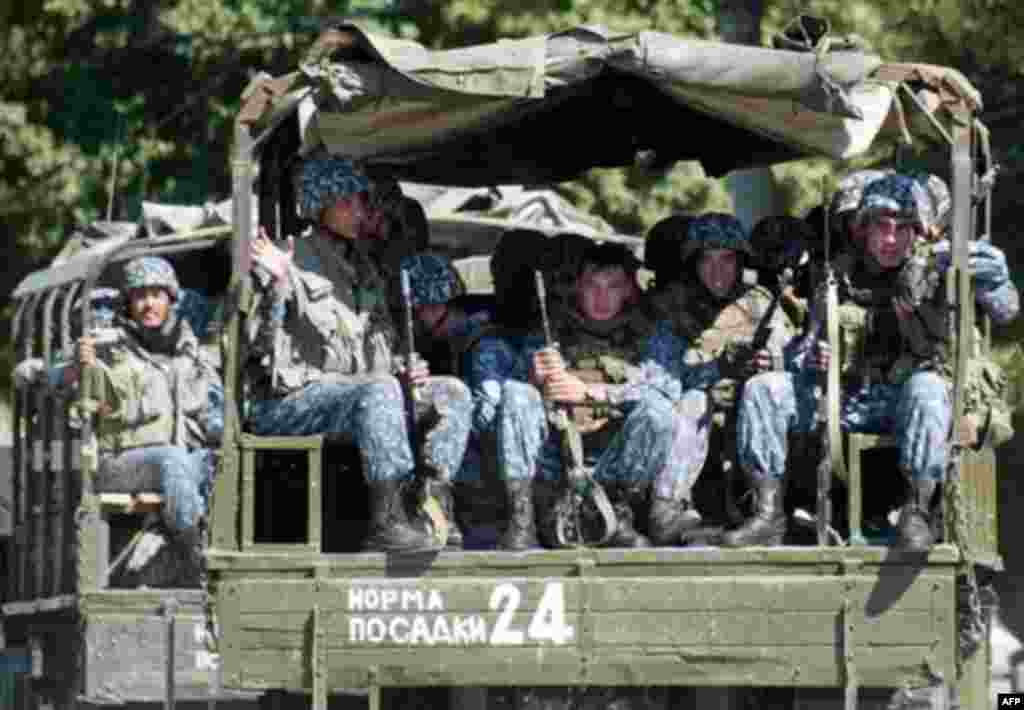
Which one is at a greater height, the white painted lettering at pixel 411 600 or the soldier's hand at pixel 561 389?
the soldier's hand at pixel 561 389

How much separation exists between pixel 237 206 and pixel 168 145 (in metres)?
12.4

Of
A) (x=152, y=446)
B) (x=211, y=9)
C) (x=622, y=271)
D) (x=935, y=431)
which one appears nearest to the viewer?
(x=935, y=431)

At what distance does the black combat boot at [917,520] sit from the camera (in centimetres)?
1537

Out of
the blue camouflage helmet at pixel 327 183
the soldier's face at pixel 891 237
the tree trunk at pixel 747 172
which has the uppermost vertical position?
the tree trunk at pixel 747 172

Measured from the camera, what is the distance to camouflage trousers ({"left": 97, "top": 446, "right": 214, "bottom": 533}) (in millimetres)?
19641

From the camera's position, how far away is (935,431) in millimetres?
15328

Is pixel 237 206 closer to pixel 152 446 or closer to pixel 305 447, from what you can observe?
pixel 305 447

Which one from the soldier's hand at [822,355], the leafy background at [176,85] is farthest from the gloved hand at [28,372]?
the soldier's hand at [822,355]

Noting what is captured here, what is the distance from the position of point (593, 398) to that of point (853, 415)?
982 millimetres

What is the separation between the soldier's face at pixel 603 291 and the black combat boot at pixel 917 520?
162cm

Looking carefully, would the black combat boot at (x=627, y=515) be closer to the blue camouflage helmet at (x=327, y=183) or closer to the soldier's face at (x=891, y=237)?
the soldier's face at (x=891, y=237)

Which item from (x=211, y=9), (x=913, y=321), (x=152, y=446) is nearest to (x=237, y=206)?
(x=913, y=321)

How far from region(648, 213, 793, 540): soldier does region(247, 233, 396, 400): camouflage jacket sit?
109 cm

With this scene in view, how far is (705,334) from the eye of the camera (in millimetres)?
16500
